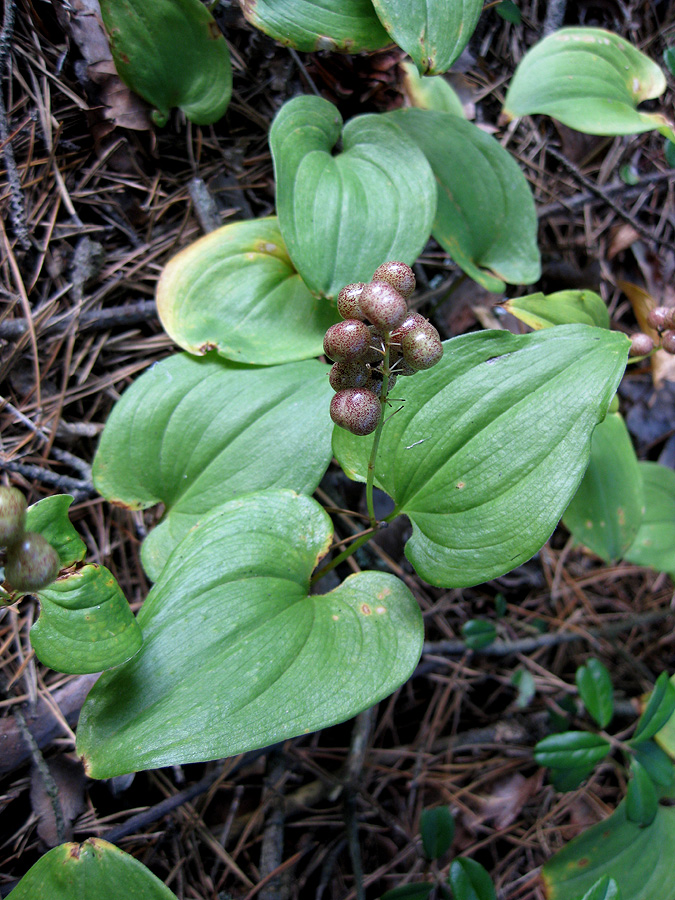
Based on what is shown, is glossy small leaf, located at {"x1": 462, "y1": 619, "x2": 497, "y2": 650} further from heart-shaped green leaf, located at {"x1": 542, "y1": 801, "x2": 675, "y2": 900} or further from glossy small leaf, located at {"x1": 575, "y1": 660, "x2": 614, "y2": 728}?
heart-shaped green leaf, located at {"x1": 542, "y1": 801, "x2": 675, "y2": 900}

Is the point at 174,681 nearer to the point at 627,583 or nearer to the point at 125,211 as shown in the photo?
the point at 125,211

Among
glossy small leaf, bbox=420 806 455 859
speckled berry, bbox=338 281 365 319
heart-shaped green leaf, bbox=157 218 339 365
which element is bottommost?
glossy small leaf, bbox=420 806 455 859

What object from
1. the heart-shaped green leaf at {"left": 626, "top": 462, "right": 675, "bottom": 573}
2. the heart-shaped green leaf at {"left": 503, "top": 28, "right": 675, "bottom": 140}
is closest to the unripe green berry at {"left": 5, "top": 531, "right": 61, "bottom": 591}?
the heart-shaped green leaf at {"left": 626, "top": 462, "right": 675, "bottom": 573}

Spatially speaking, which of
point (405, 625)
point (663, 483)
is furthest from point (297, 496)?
point (663, 483)

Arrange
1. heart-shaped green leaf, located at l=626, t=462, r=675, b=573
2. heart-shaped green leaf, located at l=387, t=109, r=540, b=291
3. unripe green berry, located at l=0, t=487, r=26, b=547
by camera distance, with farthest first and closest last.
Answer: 1. heart-shaped green leaf, located at l=626, t=462, r=675, b=573
2. heart-shaped green leaf, located at l=387, t=109, r=540, b=291
3. unripe green berry, located at l=0, t=487, r=26, b=547

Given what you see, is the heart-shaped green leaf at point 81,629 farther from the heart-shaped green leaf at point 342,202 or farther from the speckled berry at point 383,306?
the heart-shaped green leaf at point 342,202
